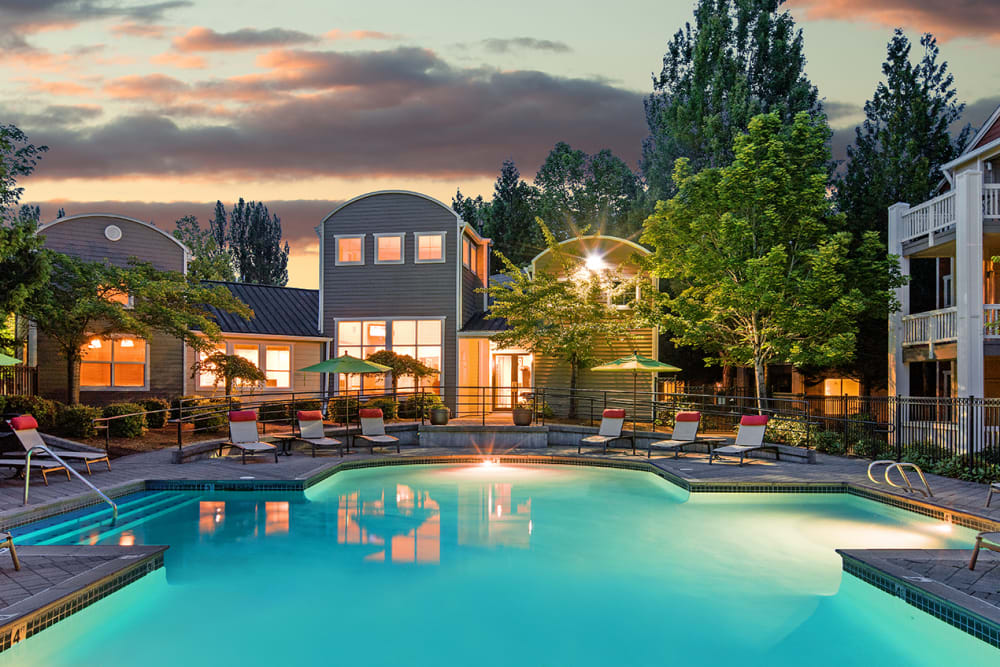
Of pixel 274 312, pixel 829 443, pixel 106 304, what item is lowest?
pixel 829 443

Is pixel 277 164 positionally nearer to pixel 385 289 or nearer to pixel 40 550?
pixel 385 289

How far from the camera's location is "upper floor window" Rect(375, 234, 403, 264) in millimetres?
22219

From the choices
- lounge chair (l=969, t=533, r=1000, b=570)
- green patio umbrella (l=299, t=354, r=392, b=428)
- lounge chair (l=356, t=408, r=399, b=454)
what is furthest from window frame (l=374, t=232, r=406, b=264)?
lounge chair (l=969, t=533, r=1000, b=570)

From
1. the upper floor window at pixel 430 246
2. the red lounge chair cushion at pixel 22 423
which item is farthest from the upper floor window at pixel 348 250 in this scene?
the red lounge chair cushion at pixel 22 423

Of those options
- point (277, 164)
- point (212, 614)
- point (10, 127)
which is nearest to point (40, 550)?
point (212, 614)

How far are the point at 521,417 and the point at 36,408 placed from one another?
10.3 metres

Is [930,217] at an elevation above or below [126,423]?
above

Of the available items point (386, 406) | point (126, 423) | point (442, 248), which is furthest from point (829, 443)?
point (126, 423)

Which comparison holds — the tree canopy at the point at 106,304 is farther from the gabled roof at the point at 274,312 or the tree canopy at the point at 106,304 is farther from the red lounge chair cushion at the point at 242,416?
the gabled roof at the point at 274,312

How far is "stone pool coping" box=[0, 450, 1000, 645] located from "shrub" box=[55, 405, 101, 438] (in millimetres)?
4538

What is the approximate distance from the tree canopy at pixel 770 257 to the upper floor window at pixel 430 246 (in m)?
6.77

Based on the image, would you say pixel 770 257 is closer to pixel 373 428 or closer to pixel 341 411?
pixel 373 428

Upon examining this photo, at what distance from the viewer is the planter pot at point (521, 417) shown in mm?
17188

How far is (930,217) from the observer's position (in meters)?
16.5
